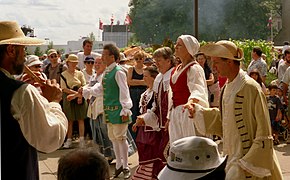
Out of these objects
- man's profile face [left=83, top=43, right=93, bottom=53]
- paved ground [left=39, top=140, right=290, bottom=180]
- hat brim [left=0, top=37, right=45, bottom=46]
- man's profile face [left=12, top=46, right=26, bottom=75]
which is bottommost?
paved ground [left=39, top=140, right=290, bottom=180]

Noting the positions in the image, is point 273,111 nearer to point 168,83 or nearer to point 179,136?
point 168,83

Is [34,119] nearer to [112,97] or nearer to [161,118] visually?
[161,118]

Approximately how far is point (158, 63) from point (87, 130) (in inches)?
172

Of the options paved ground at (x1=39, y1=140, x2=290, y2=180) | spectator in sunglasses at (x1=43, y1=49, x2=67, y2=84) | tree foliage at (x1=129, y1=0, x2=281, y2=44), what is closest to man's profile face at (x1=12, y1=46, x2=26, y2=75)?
paved ground at (x1=39, y1=140, x2=290, y2=180)

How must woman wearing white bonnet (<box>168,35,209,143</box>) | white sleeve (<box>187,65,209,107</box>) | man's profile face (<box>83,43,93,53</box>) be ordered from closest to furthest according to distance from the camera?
white sleeve (<box>187,65,209,107</box>)
woman wearing white bonnet (<box>168,35,209,143</box>)
man's profile face (<box>83,43,93,53</box>)

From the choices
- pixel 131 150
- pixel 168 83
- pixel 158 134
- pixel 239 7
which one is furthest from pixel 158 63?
pixel 239 7

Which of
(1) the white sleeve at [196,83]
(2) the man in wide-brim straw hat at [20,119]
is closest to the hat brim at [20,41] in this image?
(2) the man in wide-brim straw hat at [20,119]

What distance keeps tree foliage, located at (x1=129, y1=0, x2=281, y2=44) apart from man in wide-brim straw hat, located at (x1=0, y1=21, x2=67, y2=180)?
58426mm

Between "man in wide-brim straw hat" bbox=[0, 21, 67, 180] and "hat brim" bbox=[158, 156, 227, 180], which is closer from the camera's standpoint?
"hat brim" bbox=[158, 156, 227, 180]

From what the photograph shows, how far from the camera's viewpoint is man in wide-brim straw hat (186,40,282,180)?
176 inches

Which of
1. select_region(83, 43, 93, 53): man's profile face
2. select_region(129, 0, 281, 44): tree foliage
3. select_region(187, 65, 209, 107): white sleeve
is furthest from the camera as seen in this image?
select_region(129, 0, 281, 44): tree foliage

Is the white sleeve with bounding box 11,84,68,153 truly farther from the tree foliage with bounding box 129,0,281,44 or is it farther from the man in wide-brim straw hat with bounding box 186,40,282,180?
the tree foliage with bounding box 129,0,281,44

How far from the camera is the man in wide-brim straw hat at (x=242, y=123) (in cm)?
447

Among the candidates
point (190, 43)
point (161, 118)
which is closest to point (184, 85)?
point (190, 43)
